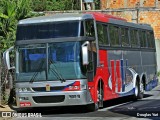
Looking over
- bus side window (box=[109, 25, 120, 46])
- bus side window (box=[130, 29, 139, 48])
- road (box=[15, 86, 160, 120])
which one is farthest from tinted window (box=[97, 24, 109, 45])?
bus side window (box=[130, 29, 139, 48])

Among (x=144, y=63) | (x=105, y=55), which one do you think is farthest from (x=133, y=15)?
(x=105, y=55)

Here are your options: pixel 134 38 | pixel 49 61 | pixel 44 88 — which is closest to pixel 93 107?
pixel 44 88

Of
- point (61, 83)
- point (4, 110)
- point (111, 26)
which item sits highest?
point (111, 26)

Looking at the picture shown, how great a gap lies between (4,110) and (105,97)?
3.62 meters

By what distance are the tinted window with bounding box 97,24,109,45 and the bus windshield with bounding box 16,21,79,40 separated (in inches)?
53.2

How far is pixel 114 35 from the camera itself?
1903 cm

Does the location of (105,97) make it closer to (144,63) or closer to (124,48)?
(124,48)

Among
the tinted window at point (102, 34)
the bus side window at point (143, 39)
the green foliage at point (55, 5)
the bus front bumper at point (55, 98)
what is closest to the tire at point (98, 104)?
the bus front bumper at point (55, 98)

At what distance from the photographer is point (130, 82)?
2061 cm

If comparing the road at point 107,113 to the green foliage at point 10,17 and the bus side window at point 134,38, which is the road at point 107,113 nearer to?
the bus side window at point 134,38

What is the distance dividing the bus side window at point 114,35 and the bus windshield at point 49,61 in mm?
2883

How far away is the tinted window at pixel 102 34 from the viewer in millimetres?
17469

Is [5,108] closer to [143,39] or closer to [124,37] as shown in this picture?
[124,37]

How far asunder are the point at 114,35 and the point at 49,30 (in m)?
3.41
